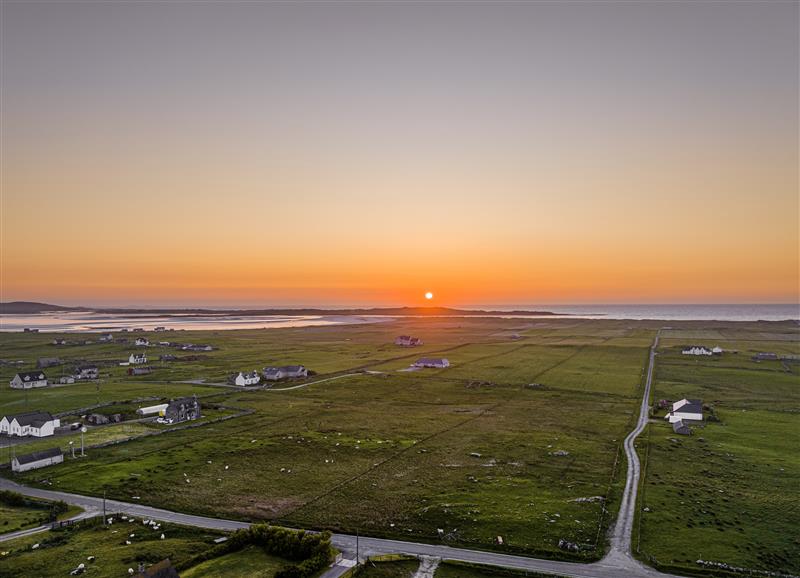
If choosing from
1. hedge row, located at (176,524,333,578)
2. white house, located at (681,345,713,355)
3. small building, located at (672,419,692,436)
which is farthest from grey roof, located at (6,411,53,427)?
white house, located at (681,345,713,355)

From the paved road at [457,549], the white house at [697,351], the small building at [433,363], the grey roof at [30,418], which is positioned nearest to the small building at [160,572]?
the paved road at [457,549]

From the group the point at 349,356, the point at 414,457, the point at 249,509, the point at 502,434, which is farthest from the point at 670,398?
the point at 349,356

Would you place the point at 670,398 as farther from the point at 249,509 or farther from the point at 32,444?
the point at 32,444

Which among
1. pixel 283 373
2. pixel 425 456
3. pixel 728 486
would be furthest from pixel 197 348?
pixel 728 486

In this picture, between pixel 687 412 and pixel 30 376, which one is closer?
pixel 687 412

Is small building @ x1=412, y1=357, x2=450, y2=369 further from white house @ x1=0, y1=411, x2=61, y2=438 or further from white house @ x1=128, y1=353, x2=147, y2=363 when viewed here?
white house @ x1=0, y1=411, x2=61, y2=438

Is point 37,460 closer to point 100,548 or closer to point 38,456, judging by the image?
point 38,456
